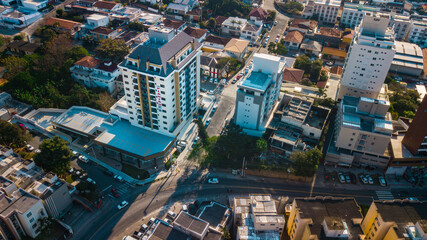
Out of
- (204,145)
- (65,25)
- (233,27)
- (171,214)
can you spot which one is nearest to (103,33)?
(65,25)

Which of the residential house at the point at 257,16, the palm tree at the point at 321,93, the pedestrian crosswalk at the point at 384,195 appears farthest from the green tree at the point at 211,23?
the pedestrian crosswalk at the point at 384,195

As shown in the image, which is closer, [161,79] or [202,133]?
[161,79]

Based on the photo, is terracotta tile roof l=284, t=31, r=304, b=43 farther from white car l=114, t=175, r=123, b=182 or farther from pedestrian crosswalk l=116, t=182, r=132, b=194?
pedestrian crosswalk l=116, t=182, r=132, b=194

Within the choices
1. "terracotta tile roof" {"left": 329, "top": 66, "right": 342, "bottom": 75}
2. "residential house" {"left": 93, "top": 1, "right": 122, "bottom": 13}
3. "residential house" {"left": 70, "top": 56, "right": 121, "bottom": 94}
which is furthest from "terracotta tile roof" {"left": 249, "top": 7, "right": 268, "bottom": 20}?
"residential house" {"left": 70, "top": 56, "right": 121, "bottom": 94}

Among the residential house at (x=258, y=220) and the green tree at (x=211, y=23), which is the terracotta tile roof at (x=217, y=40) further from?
the residential house at (x=258, y=220)

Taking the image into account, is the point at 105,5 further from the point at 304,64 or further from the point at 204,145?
the point at 204,145

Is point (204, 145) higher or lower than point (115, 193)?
higher
